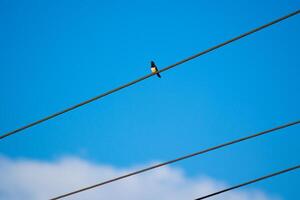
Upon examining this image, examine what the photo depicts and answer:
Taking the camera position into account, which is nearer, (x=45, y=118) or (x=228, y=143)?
(x=45, y=118)

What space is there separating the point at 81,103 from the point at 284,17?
2769 mm

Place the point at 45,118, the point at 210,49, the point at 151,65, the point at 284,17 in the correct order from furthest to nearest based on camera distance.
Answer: the point at 151,65 < the point at 45,118 < the point at 210,49 < the point at 284,17

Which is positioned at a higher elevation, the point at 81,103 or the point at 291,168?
the point at 81,103

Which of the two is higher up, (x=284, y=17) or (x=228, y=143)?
(x=284, y=17)

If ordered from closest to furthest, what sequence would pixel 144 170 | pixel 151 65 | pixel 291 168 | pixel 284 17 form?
pixel 284 17, pixel 291 168, pixel 144 170, pixel 151 65

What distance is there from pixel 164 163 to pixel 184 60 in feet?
6.32

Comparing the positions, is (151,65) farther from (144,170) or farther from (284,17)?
(284,17)

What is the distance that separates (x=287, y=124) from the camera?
557 cm

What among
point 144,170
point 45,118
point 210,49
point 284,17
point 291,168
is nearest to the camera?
point 284,17

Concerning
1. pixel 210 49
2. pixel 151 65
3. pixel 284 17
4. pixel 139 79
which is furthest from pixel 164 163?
pixel 151 65

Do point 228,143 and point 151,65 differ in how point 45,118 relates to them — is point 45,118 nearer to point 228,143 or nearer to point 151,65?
point 228,143

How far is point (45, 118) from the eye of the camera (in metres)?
5.27

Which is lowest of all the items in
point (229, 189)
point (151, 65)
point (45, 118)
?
point (229, 189)

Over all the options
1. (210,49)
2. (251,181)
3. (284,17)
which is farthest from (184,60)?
(251,181)
